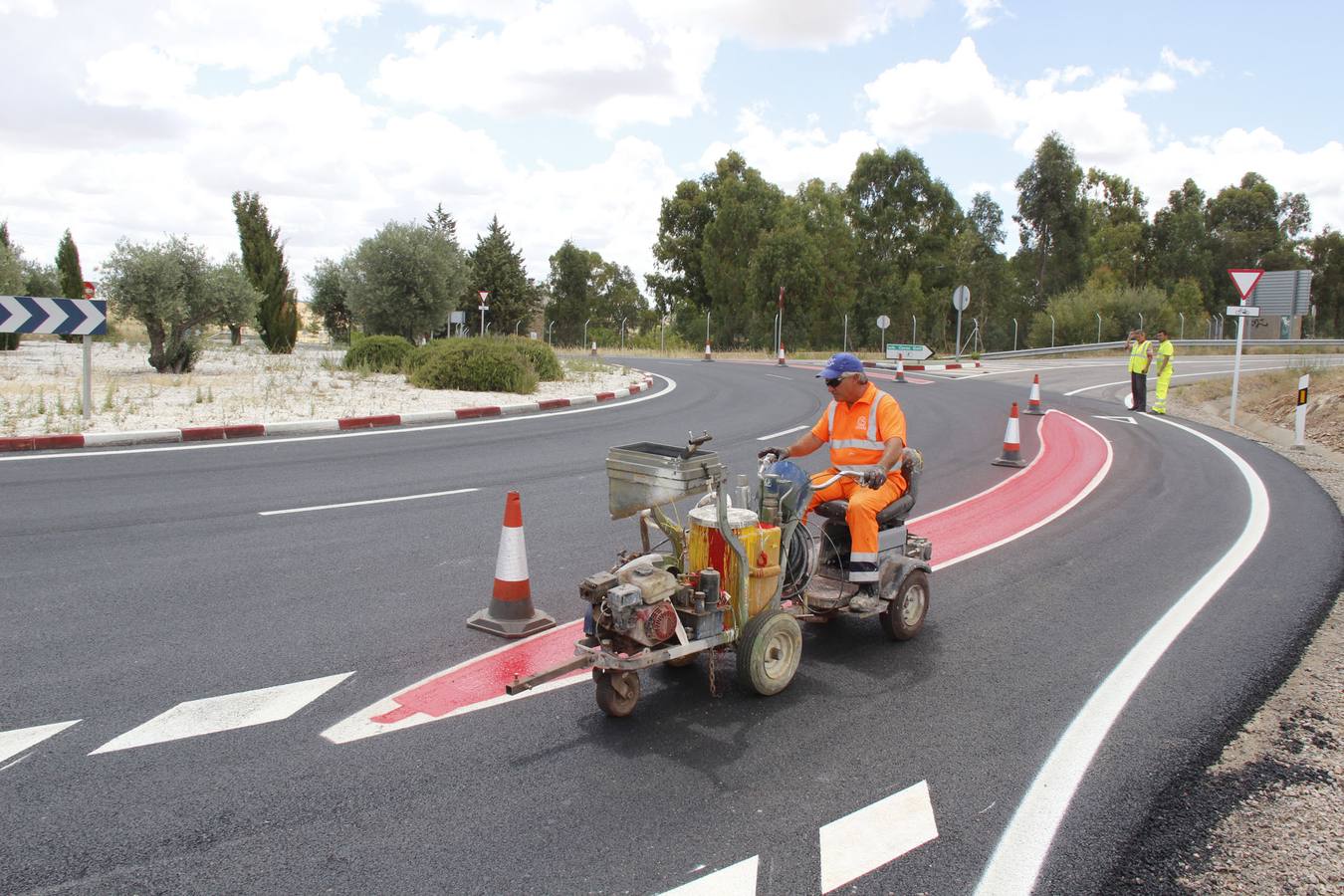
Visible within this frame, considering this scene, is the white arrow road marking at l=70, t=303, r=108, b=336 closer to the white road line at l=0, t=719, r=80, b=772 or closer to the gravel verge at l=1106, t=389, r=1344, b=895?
the white road line at l=0, t=719, r=80, b=772

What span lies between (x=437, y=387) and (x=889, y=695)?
15.7 meters

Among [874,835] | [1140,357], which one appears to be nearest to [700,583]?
[874,835]

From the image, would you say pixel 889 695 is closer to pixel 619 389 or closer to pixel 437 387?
pixel 437 387

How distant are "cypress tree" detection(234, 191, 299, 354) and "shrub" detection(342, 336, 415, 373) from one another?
14.1 m

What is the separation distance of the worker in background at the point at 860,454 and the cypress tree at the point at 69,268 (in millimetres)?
38356

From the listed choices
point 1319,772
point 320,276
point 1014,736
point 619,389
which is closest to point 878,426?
point 1014,736

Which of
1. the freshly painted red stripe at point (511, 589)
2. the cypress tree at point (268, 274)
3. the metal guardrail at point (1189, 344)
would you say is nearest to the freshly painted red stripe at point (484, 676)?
the freshly painted red stripe at point (511, 589)

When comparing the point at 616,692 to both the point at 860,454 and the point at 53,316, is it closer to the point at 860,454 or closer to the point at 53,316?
the point at 860,454

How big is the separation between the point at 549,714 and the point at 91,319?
11.7 meters

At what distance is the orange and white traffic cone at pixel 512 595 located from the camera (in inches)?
210

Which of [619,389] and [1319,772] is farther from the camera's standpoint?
[619,389]

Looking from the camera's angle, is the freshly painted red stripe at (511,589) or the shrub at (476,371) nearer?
the freshly painted red stripe at (511,589)

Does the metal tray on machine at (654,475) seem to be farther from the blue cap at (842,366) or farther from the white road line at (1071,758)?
the white road line at (1071,758)

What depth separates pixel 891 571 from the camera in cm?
543
